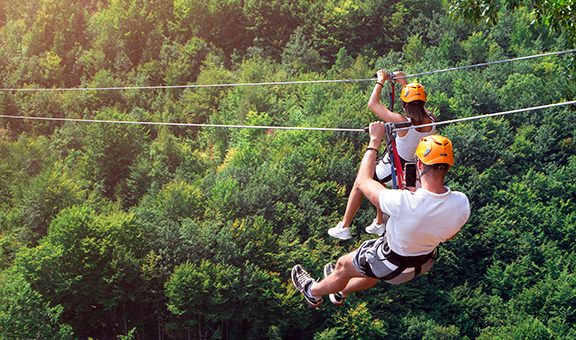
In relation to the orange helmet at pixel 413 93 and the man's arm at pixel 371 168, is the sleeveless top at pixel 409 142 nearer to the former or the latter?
the orange helmet at pixel 413 93

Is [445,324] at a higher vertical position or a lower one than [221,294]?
lower

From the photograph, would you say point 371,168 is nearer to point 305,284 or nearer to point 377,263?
point 377,263

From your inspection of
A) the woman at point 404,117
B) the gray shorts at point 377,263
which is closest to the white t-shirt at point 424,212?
the gray shorts at point 377,263

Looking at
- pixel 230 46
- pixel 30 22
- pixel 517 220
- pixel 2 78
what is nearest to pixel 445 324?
pixel 517 220

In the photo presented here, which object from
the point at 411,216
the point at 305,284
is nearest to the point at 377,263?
the point at 411,216

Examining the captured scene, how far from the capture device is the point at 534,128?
4884cm

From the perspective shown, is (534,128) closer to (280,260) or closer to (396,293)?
(396,293)

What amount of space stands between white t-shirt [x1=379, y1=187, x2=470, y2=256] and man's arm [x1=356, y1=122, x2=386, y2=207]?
0.14 meters

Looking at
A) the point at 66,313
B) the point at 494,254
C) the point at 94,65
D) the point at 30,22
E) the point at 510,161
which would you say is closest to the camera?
the point at 66,313

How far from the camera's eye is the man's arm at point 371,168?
685 centimetres

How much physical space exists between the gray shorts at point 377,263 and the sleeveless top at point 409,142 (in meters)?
→ 1.02

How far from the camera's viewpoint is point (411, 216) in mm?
6660

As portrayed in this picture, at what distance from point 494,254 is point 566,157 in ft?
29.8

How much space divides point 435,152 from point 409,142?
1697mm
